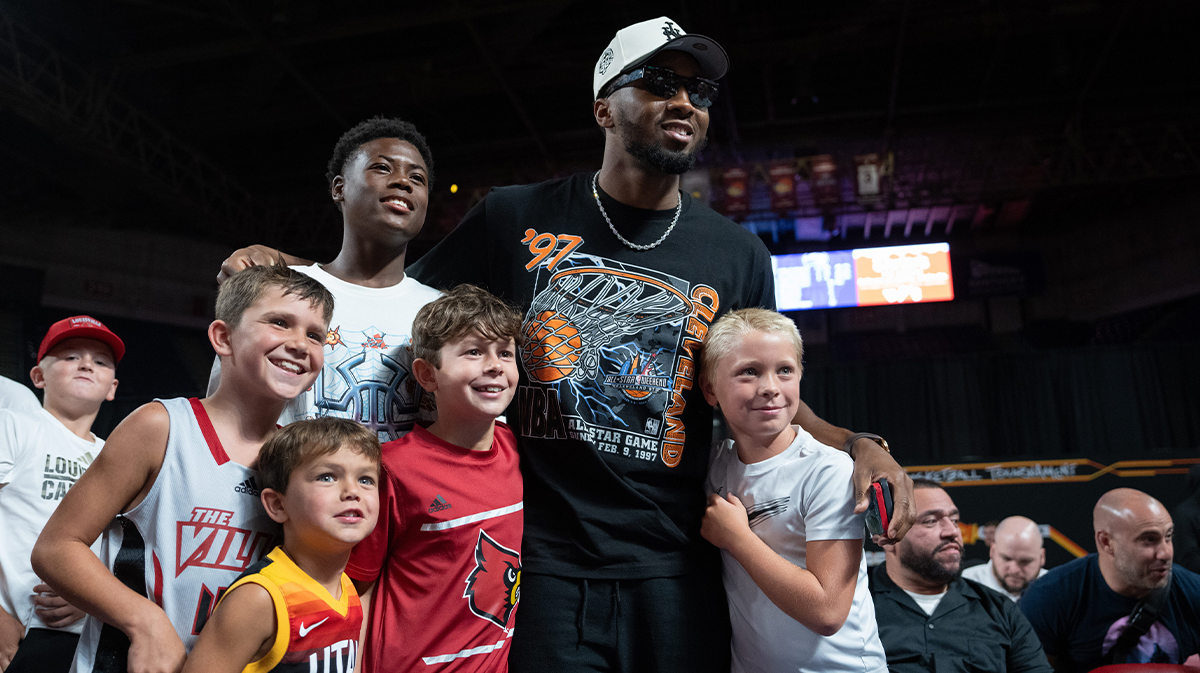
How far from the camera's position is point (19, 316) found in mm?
8938

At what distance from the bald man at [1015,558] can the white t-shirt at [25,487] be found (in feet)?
15.2

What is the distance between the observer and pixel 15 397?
128 inches

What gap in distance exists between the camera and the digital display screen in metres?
9.89

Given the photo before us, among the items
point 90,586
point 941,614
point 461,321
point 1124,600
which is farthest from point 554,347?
point 1124,600

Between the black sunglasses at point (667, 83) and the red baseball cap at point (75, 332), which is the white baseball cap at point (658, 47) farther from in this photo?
the red baseball cap at point (75, 332)

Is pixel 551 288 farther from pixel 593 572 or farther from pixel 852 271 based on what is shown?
pixel 852 271

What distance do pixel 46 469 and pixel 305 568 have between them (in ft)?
6.57

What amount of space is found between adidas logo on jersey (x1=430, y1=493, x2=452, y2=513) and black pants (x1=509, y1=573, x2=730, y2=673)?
9.1 inches

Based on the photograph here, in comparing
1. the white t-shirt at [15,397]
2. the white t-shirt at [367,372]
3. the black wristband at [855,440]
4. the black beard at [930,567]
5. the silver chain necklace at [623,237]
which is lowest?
the black beard at [930,567]

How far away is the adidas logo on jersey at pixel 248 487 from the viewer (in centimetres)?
143

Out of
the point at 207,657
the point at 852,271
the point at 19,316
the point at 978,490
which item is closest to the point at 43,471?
the point at 207,657

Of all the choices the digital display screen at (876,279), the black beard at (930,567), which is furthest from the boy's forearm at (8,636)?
the digital display screen at (876,279)

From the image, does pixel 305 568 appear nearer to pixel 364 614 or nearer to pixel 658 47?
pixel 364 614

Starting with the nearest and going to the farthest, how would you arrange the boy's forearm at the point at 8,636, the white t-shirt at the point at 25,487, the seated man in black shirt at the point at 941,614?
the boy's forearm at the point at 8,636 → the white t-shirt at the point at 25,487 → the seated man in black shirt at the point at 941,614
